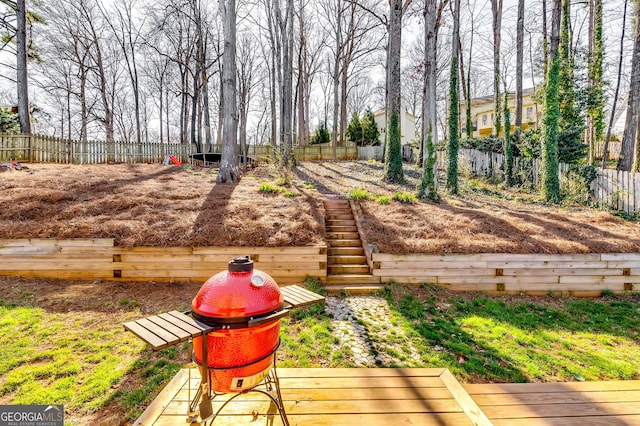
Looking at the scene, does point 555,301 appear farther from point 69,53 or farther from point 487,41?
point 69,53

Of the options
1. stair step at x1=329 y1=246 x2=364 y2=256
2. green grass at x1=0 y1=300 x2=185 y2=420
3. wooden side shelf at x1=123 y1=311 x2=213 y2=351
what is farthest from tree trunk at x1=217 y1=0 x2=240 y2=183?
wooden side shelf at x1=123 y1=311 x2=213 y2=351

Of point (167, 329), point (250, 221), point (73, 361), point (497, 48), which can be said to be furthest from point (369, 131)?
point (167, 329)

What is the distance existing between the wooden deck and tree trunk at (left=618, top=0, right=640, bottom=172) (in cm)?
1211

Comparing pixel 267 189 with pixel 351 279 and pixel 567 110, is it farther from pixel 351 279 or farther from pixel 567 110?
pixel 567 110

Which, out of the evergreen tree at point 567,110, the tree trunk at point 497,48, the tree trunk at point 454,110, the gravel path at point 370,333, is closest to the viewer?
the gravel path at point 370,333

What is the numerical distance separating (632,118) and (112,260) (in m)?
16.3

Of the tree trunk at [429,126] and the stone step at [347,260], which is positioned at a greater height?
the tree trunk at [429,126]

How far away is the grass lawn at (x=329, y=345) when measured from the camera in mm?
2877

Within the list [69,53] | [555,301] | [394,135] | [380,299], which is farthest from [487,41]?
[69,53]

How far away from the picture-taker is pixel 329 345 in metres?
3.74

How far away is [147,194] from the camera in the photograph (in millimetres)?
7594

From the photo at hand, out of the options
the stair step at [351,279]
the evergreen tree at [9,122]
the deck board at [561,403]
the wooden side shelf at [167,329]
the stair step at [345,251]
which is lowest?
the deck board at [561,403]

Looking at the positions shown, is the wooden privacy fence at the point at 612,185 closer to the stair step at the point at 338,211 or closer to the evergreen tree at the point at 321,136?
the stair step at the point at 338,211

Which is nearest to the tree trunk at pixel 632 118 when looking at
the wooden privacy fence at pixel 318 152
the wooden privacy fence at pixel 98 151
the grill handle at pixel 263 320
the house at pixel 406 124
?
the wooden privacy fence at pixel 98 151
